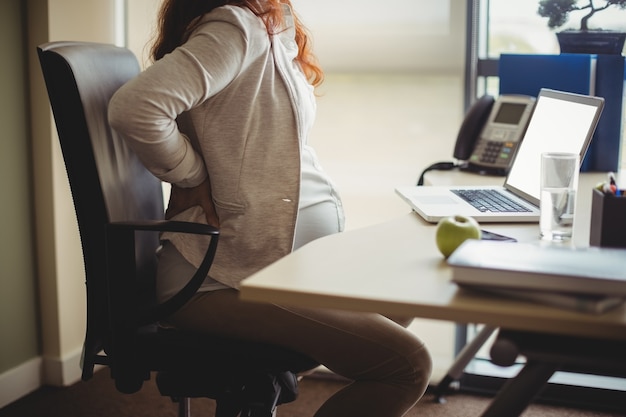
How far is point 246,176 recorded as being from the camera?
1.63 metres

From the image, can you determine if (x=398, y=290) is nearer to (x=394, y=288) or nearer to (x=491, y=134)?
(x=394, y=288)

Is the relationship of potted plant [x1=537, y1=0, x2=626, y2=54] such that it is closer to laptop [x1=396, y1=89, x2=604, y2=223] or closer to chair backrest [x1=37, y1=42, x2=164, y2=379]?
laptop [x1=396, y1=89, x2=604, y2=223]

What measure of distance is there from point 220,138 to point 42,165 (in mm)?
1187

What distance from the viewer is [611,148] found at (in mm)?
2289

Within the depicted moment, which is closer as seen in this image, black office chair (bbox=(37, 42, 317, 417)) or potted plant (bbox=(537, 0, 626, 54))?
black office chair (bbox=(37, 42, 317, 417))

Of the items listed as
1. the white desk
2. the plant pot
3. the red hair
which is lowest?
the white desk

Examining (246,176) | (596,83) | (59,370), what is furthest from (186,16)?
(59,370)

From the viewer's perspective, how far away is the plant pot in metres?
2.29

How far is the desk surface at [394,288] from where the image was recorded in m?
1.04

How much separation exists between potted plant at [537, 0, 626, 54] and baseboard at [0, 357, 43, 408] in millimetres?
1939

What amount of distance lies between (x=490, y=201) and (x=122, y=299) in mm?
833

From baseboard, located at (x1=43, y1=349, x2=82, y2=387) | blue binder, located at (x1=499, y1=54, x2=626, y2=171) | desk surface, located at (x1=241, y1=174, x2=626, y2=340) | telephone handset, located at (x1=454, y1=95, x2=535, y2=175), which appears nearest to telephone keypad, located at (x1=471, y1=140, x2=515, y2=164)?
telephone handset, located at (x1=454, y1=95, x2=535, y2=175)

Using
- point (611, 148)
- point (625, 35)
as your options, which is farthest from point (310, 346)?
point (625, 35)

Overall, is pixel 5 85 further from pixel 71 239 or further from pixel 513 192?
pixel 513 192
